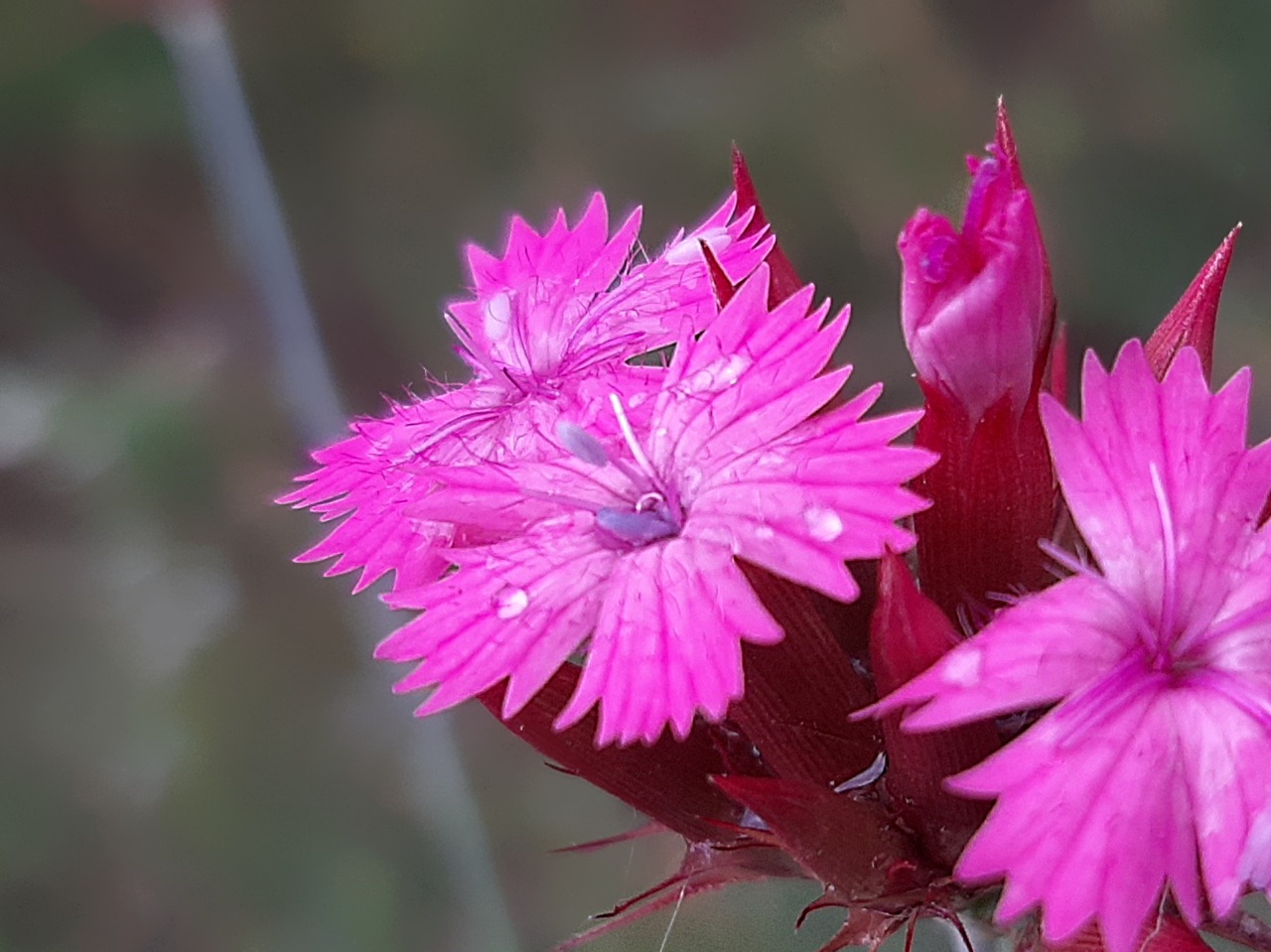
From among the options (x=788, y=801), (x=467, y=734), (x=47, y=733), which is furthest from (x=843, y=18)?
(x=47, y=733)

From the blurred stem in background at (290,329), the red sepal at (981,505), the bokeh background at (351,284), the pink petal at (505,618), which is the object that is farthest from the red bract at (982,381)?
the blurred stem in background at (290,329)

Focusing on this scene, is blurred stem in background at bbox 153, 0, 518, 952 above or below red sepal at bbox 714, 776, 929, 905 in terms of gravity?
above

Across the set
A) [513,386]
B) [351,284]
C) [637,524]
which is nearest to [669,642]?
[637,524]

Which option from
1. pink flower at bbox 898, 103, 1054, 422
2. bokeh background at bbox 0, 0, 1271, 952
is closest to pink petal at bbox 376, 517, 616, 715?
pink flower at bbox 898, 103, 1054, 422

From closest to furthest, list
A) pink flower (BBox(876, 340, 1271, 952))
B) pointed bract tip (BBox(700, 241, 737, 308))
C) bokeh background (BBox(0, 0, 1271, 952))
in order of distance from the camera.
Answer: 1. pink flower (BBox(876, 340, 1271, 952))
2. pointed bract tip (BBox(700, 241, 737, 308))
3. bokeh background (BBox(0, 0, 1271, 952))

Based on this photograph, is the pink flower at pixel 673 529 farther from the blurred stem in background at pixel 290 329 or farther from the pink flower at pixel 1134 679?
the blurred stem in background at pixel 290 329

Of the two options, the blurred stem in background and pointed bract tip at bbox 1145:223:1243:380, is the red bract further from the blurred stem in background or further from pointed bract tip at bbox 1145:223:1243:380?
the blurred stem in background

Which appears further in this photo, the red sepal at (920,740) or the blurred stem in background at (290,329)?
the blurred stem in background at (290,329)
